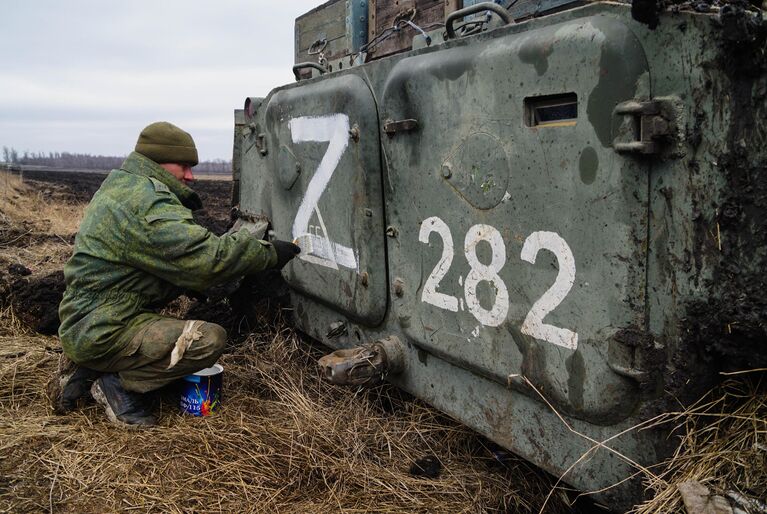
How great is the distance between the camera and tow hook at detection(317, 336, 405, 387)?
2.76 m

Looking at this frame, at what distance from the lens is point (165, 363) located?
126 inches

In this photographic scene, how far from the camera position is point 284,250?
11.1 ft

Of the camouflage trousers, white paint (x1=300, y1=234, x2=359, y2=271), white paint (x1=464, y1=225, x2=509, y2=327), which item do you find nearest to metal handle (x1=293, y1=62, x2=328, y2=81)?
white paint (x1=300, y1=234, x2=359, y2=271)

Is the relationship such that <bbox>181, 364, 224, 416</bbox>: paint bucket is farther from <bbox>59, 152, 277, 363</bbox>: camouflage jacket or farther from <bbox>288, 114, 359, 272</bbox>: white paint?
<bbox>288, 114, 359, 272</bbox>: white paint

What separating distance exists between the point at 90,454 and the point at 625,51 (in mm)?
2544

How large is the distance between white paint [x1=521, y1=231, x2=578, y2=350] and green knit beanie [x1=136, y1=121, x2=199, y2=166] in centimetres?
207

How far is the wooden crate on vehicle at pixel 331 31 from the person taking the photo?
172 inches

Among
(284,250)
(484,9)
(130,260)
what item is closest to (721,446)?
(484,9)

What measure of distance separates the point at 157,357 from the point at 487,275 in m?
1.71

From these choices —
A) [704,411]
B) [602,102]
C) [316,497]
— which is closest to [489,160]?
[602,102]

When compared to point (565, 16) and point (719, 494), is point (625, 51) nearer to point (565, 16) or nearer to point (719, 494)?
point (565, 16)

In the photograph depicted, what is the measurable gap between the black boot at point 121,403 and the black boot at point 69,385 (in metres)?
0.09

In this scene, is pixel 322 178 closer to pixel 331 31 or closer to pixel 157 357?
pixel 157 357

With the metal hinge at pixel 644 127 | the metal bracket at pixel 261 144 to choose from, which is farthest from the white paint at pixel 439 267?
the metal bracket at pixel 261 144
